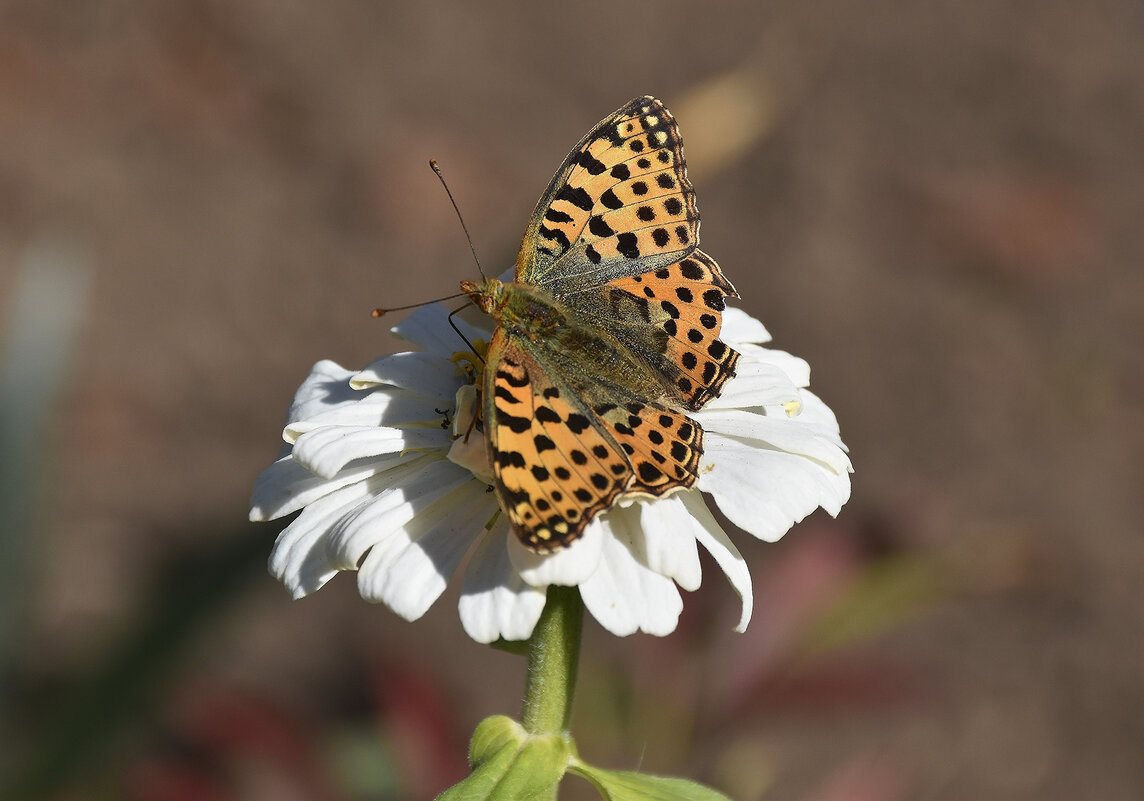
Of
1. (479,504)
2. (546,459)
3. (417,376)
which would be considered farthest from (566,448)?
(417,376)

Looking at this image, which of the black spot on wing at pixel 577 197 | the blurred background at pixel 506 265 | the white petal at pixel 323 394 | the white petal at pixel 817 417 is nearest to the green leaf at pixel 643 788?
the white petal at pixel 817 417

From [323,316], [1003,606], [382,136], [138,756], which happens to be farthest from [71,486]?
[1003,606]

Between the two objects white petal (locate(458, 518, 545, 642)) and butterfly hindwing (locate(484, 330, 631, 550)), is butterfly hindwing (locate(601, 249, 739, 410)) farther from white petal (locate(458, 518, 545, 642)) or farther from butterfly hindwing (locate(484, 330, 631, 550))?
white petal (locate(458, 518, 545, 642))

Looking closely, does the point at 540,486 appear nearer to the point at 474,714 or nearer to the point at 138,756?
the point at 138,756

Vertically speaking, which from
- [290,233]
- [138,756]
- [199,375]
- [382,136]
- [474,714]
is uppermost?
[382,136]

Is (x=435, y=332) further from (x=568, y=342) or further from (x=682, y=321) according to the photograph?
(x=682, y=321)

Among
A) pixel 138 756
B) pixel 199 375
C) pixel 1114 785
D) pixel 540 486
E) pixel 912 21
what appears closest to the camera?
pixel 540 486

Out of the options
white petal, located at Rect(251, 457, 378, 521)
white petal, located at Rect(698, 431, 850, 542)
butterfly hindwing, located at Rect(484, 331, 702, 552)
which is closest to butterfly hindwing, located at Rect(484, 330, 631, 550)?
butterfly hindwing, located at Rect(484, 331, 702, 552)
